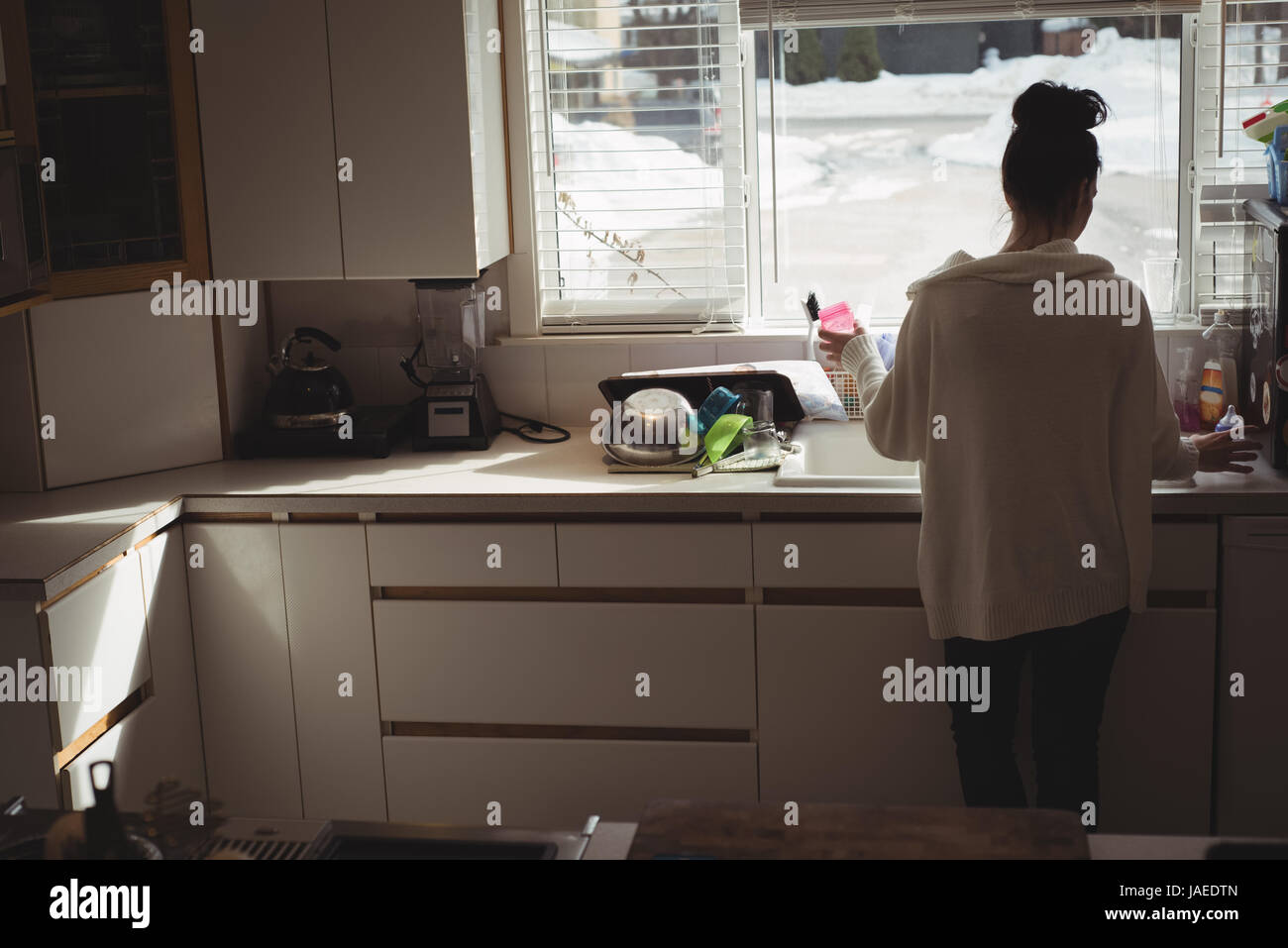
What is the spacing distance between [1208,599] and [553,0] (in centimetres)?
194

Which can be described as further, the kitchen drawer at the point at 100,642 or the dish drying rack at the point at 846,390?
the dish drying rack at the point at 846,390

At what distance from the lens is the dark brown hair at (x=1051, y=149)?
6.40 ft

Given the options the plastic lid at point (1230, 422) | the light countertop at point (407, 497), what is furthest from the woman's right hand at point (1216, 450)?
the plastic lid at point (1230, 422)

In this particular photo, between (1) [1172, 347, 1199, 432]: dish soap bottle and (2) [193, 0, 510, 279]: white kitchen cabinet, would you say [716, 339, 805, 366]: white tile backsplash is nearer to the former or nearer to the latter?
(2) [193, 0, 510, 279]: white kitchen cabinet

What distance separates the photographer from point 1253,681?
2.41 meters

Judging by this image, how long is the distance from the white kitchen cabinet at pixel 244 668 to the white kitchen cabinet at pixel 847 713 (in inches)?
38.2

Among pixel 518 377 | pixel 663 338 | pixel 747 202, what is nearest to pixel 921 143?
pixel 747 202

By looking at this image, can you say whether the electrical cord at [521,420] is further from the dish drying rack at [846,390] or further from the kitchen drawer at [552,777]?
the kitchen drawer at [552,777]

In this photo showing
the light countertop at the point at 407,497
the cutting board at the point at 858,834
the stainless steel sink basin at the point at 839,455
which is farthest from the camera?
the stainless steel sink basin at the point at 839,455

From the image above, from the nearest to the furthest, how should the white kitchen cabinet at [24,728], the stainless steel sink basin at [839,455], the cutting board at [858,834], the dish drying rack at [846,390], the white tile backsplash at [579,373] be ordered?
the cutting board at [858,834] → the white kitchen cabinet at [24,728] → the stainless steel sink basin at [839,455] → the dish drying rack at [846,390] → the white tile backsplash at [579,373]

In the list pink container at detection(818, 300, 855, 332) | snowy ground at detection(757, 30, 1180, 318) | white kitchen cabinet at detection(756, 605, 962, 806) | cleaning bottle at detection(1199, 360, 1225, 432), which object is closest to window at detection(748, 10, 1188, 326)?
snowy ground at detection(757, 30, 1180, 318)

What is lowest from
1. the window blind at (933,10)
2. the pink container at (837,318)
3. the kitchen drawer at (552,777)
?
the kitchen drawer at (552,777)

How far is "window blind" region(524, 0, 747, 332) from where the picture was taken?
309 cm
